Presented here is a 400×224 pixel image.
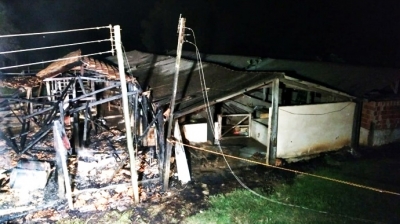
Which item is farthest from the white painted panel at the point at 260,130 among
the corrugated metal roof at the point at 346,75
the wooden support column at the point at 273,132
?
the corrugated metal roof at the point at 346,75

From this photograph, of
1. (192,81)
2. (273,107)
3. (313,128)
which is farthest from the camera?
(192,81)

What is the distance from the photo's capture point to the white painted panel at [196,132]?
41.0 feet

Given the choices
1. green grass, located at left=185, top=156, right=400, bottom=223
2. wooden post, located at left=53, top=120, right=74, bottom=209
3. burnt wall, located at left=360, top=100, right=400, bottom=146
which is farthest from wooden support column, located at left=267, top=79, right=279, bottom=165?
wooden post, located at left=53, top=120, right=74, bottom=209

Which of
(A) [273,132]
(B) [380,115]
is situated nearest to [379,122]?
(B) [380,115]

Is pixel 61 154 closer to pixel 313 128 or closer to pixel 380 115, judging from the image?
pixel 313 128

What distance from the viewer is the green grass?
748 centimetres

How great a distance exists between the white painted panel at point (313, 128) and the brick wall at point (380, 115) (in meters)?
0.57

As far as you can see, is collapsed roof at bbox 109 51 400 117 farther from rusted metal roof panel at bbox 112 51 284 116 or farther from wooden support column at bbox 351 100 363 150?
wooden support column at bbox 351 100 363 150

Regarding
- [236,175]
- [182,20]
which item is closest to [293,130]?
[236,175]

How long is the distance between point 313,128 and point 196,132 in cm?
446

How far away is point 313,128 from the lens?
1090 centimetres

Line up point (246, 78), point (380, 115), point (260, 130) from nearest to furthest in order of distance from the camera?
point (246, 78)
point (380, 115)
point (260, 130)

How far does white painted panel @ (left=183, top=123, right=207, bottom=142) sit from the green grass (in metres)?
4.28

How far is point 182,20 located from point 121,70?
1.73 meters
